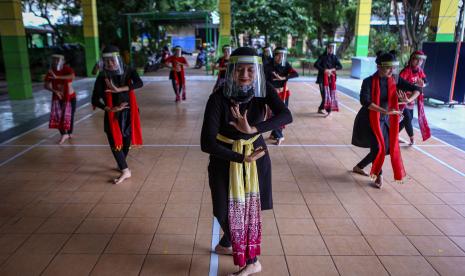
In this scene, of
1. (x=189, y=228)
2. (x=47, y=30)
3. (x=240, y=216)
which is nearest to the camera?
(x=240, y=216)

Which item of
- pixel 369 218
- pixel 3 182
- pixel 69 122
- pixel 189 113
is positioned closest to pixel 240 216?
pixel 369 218

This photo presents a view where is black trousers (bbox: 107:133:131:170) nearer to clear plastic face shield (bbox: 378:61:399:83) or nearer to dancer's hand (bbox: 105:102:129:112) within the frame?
dancer's hand (bbox: 105:102:129:112)

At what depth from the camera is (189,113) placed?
965cm

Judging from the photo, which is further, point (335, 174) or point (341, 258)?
point (335, 174)

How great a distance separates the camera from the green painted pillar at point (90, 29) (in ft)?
53.5

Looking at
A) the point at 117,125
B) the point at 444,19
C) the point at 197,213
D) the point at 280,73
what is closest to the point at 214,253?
the point at 197,213

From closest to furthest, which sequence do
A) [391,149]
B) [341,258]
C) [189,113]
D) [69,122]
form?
[341,258] → [391,149] → [69,122] → [189,113]

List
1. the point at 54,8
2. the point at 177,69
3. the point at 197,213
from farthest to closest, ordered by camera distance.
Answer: the point at 54,8 → the point at 177,69 → the point at 197,213

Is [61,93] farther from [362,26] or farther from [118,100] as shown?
[362,26]

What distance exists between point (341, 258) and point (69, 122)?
17.8 feet

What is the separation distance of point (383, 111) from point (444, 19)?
10.3 m

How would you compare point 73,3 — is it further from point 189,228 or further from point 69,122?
point 189,228

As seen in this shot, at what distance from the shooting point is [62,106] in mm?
7055

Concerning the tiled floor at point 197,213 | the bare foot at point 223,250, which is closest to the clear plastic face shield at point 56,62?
the tiled floor at point 197,213
